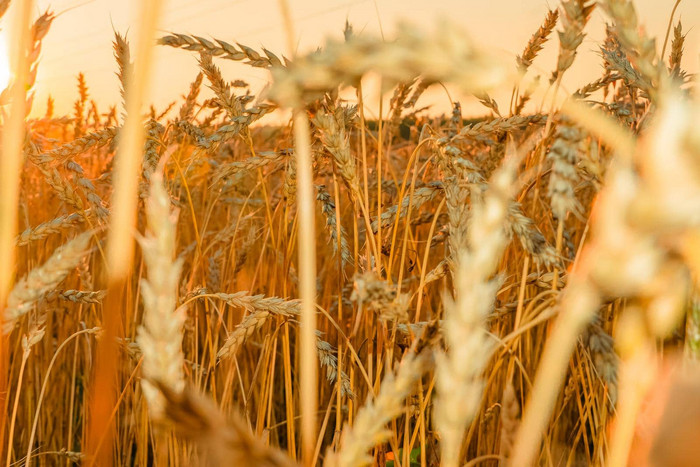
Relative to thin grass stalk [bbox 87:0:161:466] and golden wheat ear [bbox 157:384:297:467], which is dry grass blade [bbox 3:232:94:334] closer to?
thin grass stalk [bbox 87:0:161:466]

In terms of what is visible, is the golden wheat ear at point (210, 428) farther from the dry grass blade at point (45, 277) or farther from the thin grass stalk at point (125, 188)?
the dry grass blade at point (45, 277)

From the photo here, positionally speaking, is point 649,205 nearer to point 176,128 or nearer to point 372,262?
point 372,262

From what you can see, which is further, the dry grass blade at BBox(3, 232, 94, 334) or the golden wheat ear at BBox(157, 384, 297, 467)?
the dry grass blade at BBox(3, 232, 94, 334)

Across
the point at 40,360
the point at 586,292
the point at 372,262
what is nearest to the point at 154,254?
the point at 586,292

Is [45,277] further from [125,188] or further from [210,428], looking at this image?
[210,428]

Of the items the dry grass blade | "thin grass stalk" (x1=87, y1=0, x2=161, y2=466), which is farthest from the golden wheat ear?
the dry grass blade

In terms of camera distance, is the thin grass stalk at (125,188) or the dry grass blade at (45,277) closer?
the thin grass stalk at (125,188)

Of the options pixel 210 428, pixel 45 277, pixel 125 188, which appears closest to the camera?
pixel 210 428

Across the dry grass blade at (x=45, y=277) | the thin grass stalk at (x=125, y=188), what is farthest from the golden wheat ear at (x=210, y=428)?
the dry grass blade at (x=45, y=277)

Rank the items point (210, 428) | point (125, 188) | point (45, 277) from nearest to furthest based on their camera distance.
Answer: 1. point (210, 428)
2. point (125, 188)
3. point (45, 277)

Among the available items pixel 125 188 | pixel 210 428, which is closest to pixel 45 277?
pixel 125 188

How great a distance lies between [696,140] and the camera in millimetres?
238

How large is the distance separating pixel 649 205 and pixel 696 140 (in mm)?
30

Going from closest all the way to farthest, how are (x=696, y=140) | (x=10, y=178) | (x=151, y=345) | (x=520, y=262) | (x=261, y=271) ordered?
(x=696, y=140) → (x=151, y=345) → (x=10, y=178) → (x=520, y=262) → (x=261, y=271)
